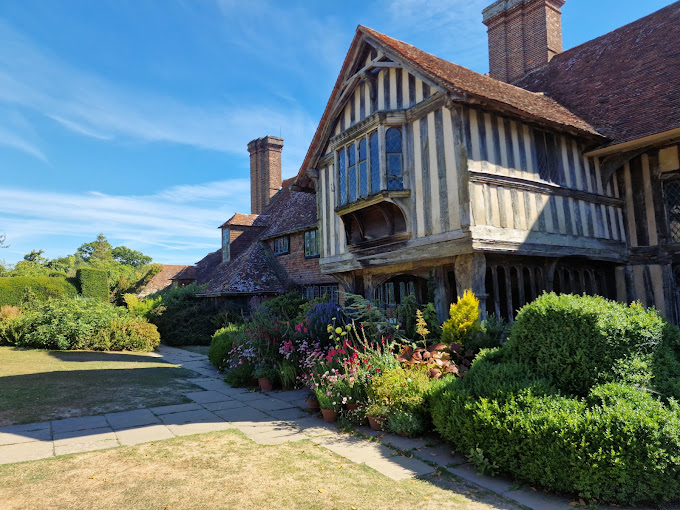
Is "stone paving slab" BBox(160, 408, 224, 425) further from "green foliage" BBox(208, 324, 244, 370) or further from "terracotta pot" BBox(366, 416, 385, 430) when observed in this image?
"green foliage" BBox(208, 324, 244, 370)

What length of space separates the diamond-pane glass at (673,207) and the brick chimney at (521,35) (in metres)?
7.38

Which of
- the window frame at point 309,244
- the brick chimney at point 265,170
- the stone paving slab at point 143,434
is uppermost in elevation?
the brick chimney at point 265,170

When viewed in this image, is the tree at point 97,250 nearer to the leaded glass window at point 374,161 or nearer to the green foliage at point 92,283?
the green foliage at point 92,283

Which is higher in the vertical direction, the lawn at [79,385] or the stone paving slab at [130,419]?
the lawn at [79,385]

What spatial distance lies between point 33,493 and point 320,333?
17.6ft

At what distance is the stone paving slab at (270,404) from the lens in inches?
274

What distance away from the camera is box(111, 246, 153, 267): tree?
72750 mm

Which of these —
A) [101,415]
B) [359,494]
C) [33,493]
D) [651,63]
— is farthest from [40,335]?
[651,63]

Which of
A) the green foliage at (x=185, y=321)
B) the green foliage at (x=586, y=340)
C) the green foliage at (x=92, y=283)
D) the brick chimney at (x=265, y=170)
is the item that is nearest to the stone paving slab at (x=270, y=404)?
the green foliage at (x=586, y=340)

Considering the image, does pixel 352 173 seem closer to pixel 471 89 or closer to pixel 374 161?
pixel 374 161

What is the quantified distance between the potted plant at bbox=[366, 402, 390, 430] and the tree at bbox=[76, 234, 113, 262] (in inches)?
2839

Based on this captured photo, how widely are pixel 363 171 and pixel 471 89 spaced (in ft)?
9.04

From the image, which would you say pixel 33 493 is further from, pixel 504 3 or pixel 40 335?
pixel 504 3

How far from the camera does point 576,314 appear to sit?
186 inches
